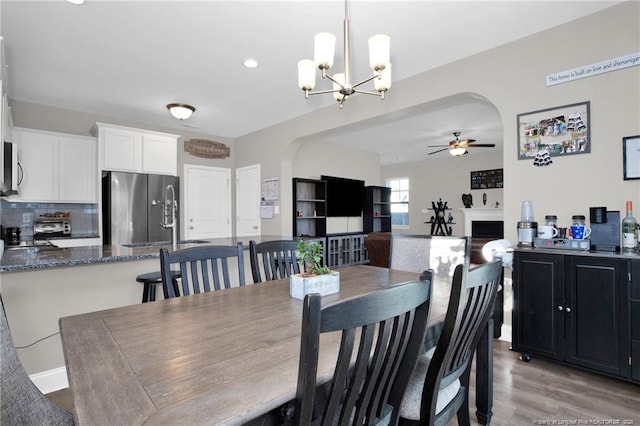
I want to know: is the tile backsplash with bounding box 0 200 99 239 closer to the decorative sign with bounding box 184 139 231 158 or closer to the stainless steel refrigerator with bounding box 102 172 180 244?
the stainless steel refrigerator with bounding box 102 172 180 244

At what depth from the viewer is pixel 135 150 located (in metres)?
4.55

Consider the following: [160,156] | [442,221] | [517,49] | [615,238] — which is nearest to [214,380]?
[615,238]

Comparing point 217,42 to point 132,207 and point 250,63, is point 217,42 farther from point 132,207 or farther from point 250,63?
point 132,207

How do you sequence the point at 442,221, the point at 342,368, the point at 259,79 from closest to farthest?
the point at 342,368, the point at 259,79, the point at 442,221

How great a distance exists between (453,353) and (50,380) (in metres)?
2.61

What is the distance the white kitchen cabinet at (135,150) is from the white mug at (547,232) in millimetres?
Result: 4691

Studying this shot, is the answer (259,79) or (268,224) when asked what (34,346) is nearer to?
A: (259,79)

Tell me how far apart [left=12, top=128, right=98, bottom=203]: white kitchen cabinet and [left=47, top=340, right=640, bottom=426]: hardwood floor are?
2898 millimetres

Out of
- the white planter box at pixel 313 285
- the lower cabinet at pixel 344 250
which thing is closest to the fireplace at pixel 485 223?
the lower cabinet at pixel 344 250

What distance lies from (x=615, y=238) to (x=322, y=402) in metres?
2.59

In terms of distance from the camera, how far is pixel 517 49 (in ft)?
9.40

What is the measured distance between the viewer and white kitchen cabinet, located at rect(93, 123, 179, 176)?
431 centimetres

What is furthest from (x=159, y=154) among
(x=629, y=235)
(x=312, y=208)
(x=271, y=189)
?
(x=629, y=235)

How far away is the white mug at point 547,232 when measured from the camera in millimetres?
2518
